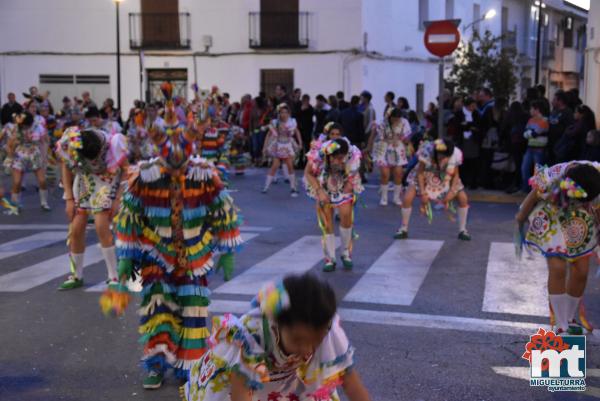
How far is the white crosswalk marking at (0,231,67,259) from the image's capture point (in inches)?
405

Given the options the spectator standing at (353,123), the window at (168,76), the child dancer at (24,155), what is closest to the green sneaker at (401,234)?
the spectator standing at (353,123)

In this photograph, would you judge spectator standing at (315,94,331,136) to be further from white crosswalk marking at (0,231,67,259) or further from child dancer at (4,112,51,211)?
white crosswalk marking at (0,231,67,259)

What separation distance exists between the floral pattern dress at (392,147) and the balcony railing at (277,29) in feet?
47.7

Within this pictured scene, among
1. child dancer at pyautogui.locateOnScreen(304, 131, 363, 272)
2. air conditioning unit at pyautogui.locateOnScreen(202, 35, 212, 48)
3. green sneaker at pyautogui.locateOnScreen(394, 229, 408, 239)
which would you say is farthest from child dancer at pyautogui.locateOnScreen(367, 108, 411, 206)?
air conditioning unit at pyautogui.locateOnScreen(202, 35, 212, 48)

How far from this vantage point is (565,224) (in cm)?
597

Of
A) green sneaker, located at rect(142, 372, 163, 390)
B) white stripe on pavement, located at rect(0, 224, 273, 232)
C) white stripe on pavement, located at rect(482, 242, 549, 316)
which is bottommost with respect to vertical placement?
green sneaker, located at rect(142, 372, 163, 390)

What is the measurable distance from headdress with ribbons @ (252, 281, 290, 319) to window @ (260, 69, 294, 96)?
2518cm

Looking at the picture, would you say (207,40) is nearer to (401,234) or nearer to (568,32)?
(401,234)

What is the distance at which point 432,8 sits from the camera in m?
33.1

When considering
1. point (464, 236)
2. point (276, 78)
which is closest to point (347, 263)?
point (464, 236)

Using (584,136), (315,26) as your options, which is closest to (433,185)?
(584,136)

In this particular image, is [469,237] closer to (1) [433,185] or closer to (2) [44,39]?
(1) [433,185]

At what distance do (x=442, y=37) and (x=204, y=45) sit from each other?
16515 mm

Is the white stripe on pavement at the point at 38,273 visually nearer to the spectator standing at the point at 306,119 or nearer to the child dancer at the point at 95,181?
the child dancer at the point at 95,181
